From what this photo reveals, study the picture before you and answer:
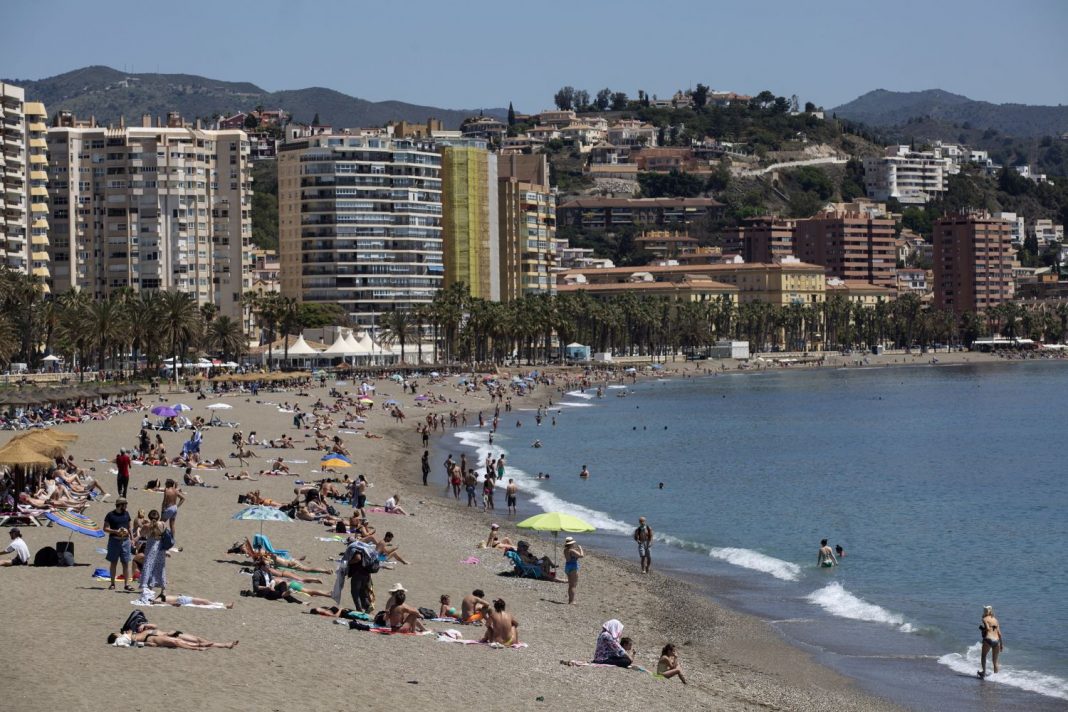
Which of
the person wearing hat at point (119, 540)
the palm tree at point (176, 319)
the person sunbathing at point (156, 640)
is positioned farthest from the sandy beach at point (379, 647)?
the palm tree at point (176, 319)

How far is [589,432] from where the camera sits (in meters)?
77.2

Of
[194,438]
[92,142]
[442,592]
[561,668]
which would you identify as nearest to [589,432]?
[194,438]

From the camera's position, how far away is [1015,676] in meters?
23.2

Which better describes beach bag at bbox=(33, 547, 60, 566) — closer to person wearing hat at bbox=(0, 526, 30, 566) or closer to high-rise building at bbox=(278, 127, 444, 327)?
person wearing hat at bbox=(0, 526, 30, 566)

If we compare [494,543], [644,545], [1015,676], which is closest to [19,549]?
[494,543]

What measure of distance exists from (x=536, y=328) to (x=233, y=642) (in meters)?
124

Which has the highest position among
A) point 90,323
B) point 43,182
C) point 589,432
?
point 43,182

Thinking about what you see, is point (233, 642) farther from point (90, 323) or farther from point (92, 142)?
point (92, 142)

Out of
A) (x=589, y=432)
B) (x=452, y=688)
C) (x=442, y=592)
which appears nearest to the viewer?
(x=452, y=688)

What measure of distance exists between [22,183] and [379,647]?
98676 millimetres

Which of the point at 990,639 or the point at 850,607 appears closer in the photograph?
the point at 990,639

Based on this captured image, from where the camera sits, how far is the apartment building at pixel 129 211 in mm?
131750

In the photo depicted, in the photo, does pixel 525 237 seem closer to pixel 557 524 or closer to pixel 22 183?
pixel 22 183

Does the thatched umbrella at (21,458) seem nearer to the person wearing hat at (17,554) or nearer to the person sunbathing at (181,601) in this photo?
the person wearing hat at (17,554)
